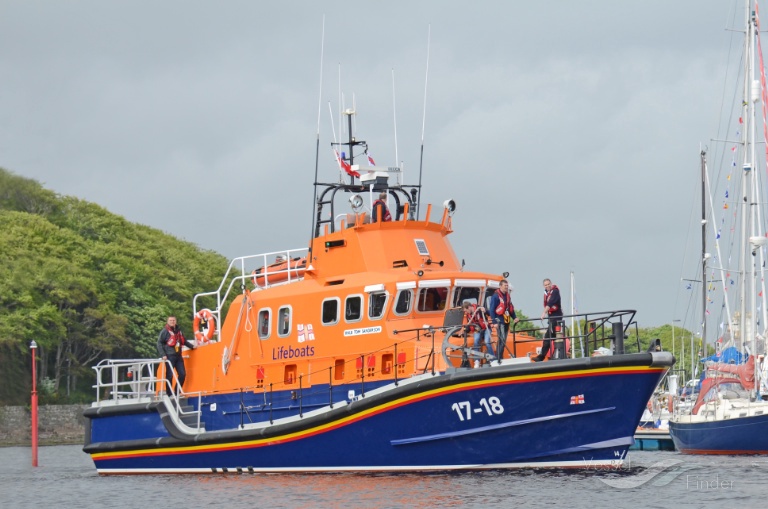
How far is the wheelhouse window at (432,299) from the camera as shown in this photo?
20219 millimetres

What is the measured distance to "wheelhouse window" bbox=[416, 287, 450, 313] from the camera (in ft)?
66.3

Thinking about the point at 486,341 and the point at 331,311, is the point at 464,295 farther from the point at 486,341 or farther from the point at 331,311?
the point at 331,311

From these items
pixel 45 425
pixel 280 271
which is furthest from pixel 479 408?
pixel 45 425

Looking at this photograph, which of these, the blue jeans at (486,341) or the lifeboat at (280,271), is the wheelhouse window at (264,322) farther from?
the blue jeans at (486,341)

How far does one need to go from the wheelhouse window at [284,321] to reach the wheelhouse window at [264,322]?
26 centimetres

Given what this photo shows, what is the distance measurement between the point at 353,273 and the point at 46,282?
35.9 meters

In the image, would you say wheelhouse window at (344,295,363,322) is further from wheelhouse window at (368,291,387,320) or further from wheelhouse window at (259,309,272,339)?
wheelhouse window at (259,309,272,339)

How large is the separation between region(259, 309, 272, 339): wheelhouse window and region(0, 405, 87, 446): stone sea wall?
29823 millimetres

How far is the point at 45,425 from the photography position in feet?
171

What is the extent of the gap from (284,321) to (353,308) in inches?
62.0

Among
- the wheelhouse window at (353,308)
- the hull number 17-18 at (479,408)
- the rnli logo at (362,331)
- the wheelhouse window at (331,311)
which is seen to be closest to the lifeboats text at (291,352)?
the wheelhouse window at (331,311)


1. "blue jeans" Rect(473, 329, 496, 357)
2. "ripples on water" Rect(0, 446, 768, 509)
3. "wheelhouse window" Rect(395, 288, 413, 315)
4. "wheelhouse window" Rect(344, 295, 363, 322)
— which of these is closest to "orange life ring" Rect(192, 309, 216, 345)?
"ripples on water" Rect(0, 446, 768, 509)

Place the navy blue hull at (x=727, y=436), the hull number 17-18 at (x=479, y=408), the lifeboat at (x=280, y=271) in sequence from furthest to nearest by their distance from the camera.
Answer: the navy blue hull at (x=727, y=436) → the lifeboat at (x=280, y=271) → the hull number 17-18 at (x=479, y=408)

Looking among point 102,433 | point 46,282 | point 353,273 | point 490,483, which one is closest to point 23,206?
point 46,282
